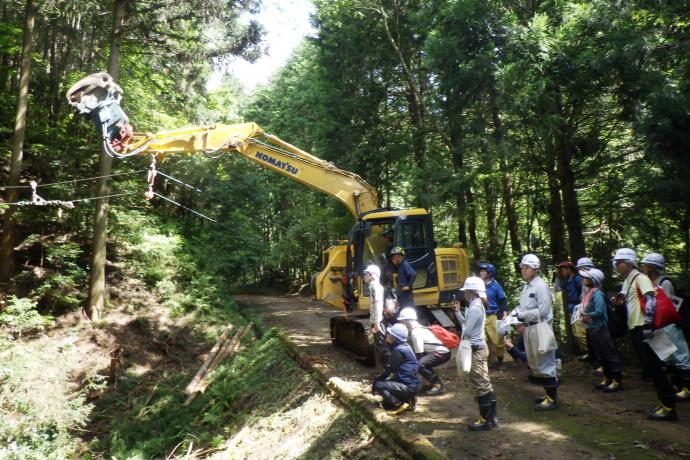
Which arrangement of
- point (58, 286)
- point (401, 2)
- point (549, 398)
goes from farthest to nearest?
point (401, 2), point (58, 286), point (549, 398)

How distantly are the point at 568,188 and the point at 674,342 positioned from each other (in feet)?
19.0

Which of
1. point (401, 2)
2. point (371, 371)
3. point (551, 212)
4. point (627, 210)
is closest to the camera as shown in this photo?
point (371, 371)

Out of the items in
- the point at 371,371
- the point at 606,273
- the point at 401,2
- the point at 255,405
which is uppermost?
the point at 401,2

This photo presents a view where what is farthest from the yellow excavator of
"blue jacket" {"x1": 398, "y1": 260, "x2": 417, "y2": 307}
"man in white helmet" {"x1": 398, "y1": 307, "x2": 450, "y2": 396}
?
"man in white helmet" {"x1": 398, "y1": 307, "x2": 450, "y2": 396}

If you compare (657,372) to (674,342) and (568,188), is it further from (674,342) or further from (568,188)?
(568,188)

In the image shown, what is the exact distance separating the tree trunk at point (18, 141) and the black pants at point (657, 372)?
45.3ft

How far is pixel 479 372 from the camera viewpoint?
5625 mm

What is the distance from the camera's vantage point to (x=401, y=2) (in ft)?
61.3

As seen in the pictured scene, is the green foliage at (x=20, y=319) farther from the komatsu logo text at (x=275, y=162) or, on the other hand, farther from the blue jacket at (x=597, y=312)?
the blue jacket at (x=597, y=312)

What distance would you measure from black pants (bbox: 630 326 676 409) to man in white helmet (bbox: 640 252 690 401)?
0.14m

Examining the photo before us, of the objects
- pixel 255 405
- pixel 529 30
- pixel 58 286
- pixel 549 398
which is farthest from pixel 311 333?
pixel 529 30

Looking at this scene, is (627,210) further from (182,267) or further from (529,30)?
(182,267)

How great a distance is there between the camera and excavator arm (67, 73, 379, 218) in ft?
28.3

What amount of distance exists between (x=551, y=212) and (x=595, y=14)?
15.7 ft
